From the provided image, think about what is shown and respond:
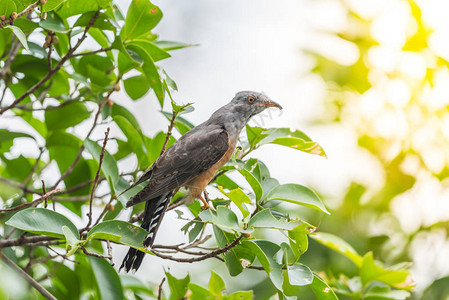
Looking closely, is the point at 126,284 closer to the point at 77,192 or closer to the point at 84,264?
the point at 84,264

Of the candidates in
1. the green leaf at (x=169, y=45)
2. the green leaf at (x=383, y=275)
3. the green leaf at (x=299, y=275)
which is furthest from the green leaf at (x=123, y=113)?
the green leaf at (x=383, y=275)

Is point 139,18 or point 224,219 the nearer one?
point 224,219

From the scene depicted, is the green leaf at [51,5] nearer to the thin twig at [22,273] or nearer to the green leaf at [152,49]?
the green leaf at [152,49]

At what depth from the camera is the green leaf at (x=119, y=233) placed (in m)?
1.85

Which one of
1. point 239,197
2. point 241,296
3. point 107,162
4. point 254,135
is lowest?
point 241,296

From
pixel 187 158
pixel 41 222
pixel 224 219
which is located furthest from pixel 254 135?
pixel 41 222

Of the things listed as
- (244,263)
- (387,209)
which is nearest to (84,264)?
(244,263)

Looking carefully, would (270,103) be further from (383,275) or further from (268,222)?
(268,222)

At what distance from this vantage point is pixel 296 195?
212 centimetres

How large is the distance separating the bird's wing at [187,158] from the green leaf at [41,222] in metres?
0.57

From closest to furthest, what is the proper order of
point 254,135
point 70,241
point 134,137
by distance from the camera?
point 70,241 < point 254,135 < point 134,137

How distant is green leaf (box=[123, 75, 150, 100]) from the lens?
288 centimetres

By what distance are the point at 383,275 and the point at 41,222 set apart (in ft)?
5.03

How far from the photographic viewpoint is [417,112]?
316 cm
